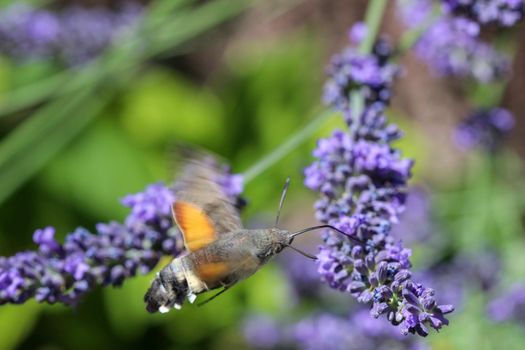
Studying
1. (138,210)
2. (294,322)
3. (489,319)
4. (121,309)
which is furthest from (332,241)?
(121,309)

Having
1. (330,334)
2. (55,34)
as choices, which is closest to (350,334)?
(330,334)

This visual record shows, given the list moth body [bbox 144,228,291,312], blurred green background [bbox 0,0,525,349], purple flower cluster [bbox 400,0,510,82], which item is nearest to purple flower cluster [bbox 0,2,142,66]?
blurred green background [bbox 0,0,525,349]

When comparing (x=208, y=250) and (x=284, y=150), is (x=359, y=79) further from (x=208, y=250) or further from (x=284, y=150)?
(x=208, y=250)

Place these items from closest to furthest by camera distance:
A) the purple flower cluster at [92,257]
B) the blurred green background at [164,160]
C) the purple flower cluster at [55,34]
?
the purple flower cluster at [92,257] < the blurred green background at [164,160] < the purple flower cluster at [55,34]

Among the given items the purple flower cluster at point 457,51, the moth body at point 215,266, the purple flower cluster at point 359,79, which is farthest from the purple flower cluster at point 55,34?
the moth body at point 215,266

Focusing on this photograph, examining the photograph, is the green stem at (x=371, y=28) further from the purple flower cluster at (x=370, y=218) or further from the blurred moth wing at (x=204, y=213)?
the blurred moth wing at (x=204, y=213)

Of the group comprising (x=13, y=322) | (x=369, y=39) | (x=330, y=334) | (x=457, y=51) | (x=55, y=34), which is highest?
(x=55, y=34)

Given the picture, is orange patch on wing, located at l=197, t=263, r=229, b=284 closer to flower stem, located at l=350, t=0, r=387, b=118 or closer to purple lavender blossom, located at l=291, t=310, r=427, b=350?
flower stem, located at l=350, t=0, r=387, b=118
